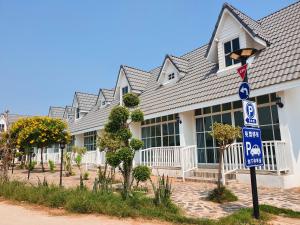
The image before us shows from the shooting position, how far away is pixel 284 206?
276 inches

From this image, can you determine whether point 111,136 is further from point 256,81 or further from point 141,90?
point 141,90

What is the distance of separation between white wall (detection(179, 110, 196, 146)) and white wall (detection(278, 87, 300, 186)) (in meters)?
5.12

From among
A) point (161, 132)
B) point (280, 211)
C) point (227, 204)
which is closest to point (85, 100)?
point (161, 132)

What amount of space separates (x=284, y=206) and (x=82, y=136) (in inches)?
930

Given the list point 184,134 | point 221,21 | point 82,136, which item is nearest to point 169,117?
point 184,134

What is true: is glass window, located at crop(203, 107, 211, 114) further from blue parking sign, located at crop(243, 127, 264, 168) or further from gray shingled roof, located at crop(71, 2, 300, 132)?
blue parking sign, located at crop(243, 127, 264, 168)

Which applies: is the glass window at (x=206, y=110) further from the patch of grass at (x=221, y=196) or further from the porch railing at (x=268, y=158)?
the patch of grass at (x=221, y=196)

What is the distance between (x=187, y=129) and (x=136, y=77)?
920cm

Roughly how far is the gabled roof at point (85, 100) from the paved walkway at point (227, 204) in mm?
21922

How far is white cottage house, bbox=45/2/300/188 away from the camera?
9922 mm

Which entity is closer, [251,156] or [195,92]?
[251,156]

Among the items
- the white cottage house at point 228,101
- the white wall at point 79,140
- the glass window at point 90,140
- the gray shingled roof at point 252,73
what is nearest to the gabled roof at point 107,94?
the glass window at point 90,140

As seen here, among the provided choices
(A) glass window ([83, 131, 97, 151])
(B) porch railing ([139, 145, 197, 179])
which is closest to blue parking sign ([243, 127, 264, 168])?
(B) porch railing ([139, 145, 197, 179])

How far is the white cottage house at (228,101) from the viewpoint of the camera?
32.6ft
